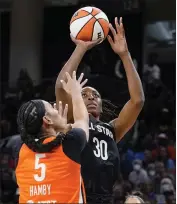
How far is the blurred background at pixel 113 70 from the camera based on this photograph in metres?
10.6

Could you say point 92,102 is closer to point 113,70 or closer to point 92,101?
point 92,101

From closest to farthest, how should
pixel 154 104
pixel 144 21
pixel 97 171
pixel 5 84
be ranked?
pixel 97 171 < pixel 154 104 < pixel 5 84 < pixel 144 21

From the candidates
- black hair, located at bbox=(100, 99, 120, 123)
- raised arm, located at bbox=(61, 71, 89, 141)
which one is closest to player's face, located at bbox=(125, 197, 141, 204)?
black hair, located at bbox=(100, 99, 120, 123)

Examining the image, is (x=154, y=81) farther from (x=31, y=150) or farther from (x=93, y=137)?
(x=31, y=150)

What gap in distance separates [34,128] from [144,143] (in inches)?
318

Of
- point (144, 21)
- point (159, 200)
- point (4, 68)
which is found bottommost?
point (159, 200)

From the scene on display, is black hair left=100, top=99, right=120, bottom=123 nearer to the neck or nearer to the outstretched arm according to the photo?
the outstretched arm

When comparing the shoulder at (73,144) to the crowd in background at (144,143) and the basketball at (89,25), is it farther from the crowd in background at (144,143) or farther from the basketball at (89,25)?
the crowd in background at (144,143)

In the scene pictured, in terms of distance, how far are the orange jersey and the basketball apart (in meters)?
1.31

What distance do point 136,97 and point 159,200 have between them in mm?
5255

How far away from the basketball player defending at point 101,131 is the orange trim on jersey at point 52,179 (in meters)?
0.79

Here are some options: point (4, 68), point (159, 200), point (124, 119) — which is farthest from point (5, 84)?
point (124, 119)

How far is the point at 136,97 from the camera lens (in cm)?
474

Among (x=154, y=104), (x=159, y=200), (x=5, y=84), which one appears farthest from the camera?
(x=5, y=84)
